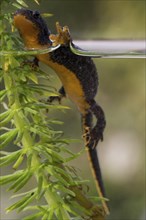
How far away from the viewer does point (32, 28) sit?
0.42 meters

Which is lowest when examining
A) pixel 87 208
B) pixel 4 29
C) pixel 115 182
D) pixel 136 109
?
pixel 115 182

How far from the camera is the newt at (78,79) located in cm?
43

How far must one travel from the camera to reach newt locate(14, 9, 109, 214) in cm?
43

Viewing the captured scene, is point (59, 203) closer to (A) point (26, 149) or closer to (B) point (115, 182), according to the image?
(A) point (26, 149)

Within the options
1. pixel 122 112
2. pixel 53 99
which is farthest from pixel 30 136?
pixel 122 112

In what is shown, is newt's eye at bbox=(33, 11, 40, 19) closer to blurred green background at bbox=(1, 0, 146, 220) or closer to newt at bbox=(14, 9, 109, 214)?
newt at bbox=(14, 9, 109, 214)

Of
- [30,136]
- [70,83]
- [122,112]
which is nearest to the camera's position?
[30,136]

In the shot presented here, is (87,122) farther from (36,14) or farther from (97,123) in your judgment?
(36,14)

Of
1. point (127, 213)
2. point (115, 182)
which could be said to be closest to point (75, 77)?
point (127, 213)

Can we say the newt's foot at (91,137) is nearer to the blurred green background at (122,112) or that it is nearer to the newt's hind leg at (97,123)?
the newt's hind leg at (97,123)

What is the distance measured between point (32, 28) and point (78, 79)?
0.31ft

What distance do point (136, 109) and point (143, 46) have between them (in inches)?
38.0

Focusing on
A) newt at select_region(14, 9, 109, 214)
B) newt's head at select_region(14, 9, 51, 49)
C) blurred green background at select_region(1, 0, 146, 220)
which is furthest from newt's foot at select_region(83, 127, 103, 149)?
blurred green background at select_region(1, 0, 146, 220)

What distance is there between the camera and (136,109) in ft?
4.94
